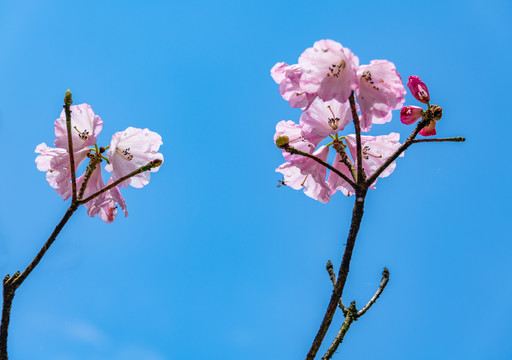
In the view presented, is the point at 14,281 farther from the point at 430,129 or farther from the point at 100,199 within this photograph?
the point at 430,129

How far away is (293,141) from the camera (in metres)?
3.47

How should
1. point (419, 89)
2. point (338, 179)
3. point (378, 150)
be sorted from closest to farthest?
1. point (419, 89)
2. point (338, 179)
3. point (378, 150)

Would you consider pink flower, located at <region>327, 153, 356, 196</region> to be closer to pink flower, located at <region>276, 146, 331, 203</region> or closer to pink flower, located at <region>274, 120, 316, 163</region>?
pink flower, located at <region>276, 146, 331, 203</region>

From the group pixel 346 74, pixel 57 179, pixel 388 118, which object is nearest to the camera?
pixel 346 74

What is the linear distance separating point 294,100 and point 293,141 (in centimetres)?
42

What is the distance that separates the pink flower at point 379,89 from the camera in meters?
2.94

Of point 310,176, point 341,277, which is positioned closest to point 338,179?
point 310,176

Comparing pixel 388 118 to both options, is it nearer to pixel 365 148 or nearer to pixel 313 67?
pixel 365 148

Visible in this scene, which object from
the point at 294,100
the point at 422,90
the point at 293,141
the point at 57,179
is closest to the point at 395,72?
the point at 422,90

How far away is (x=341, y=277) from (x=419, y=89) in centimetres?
122

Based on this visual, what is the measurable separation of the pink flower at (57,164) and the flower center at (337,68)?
1.75 metres

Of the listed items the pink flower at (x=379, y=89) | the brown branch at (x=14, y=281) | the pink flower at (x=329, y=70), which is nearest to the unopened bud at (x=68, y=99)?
the brown branch at (x=14, y=281)

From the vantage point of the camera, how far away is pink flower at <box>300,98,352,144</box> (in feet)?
10.2

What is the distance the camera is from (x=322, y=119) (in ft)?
10.3
